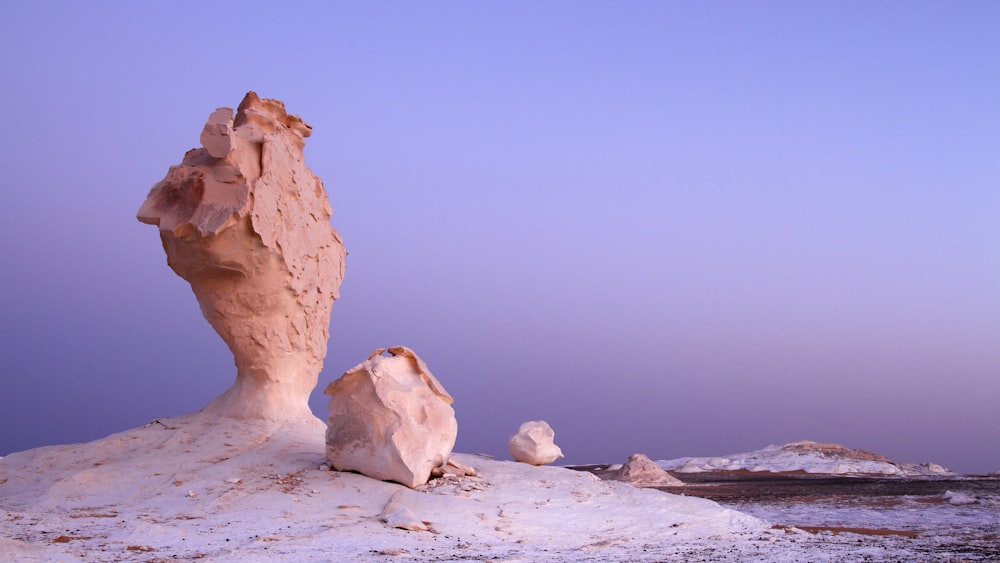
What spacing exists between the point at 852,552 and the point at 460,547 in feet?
12.8

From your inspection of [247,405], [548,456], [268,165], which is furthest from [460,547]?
[268,165]

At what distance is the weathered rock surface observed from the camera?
1099 centimetres

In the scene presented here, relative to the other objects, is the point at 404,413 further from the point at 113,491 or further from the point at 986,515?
the point at 986,515

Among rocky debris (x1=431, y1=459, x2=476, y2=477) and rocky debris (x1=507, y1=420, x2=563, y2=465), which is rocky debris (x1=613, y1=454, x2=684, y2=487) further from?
rocky debris (x1=431, y1=459, x2=476, y2=477)

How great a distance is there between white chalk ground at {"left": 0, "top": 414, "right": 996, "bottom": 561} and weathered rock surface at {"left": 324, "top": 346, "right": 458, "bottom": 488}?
0.27 metres

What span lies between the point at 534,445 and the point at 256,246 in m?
5.40

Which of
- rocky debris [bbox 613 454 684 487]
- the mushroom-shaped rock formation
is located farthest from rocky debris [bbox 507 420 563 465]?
rocky debris [bbox 613 454 684 487]

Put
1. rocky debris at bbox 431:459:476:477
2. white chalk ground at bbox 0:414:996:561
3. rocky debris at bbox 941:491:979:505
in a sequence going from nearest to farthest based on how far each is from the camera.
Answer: white chalk ground at bbox 0:414:996:561 < rocky debris at bbox 431:459:476:477 < rocky debris at bbox 941:491:979:505

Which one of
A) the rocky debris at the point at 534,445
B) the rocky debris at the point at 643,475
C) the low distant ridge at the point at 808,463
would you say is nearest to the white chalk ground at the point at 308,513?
the rocky debris at the point at 534,445

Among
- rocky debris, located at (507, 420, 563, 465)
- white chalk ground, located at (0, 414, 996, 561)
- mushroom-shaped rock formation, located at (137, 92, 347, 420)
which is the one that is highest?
mushroom-shaped rock formation, located at (137, 92, 347, 420)

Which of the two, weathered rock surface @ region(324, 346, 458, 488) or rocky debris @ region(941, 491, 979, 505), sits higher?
weathered rock surface @ region(324, 346, 458, 488)

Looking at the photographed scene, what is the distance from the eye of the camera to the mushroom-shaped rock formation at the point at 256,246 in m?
13.1

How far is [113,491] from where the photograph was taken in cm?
1148

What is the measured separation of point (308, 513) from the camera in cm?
1000
